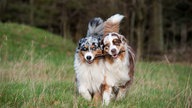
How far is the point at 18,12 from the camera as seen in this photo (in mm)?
39062

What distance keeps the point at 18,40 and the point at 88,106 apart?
1250 cm

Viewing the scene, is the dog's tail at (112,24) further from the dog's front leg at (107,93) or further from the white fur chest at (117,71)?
the dog's front leg at (107,93)

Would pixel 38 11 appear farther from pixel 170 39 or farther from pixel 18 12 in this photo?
pixel 170 39

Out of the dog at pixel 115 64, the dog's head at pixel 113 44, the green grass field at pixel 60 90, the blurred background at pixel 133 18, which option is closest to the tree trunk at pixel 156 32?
the blurred background at pixel 133 18

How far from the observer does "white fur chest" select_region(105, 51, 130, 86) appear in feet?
26.0

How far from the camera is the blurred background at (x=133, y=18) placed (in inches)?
976

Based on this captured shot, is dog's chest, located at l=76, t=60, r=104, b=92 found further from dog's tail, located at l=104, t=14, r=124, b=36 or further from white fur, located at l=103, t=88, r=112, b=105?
dog's tail, located at l=104, t=14, r=124, b=36

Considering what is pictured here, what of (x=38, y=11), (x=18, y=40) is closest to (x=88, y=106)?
(x=18, y=40)

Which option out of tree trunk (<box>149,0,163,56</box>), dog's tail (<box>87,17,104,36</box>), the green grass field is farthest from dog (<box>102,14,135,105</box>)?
tree trunk (<box>149,0,163,56</box>)

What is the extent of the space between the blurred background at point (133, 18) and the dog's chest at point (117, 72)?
13.8 m

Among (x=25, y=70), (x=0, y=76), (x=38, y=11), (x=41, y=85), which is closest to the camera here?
(x=41, y=85)

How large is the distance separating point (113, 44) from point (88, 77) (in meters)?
0.69

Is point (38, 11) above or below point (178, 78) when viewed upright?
above

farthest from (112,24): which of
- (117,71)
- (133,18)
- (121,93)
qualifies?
(133,18)
